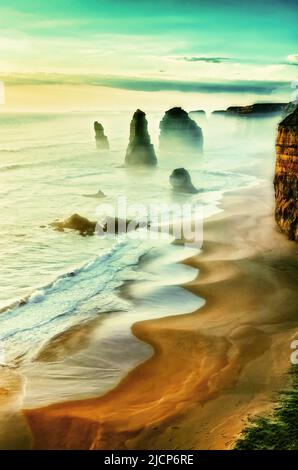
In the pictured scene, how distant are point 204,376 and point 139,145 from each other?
62958 millimetres

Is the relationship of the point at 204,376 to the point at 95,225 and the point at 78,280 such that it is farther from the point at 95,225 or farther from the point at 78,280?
the point at 95,225

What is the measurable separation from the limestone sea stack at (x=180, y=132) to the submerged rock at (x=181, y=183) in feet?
147

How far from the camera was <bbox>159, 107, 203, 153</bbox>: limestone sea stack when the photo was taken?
9062cm

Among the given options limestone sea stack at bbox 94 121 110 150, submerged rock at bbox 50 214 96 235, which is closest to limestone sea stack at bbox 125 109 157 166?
limestone sea stack at bbox 94 121 110 150

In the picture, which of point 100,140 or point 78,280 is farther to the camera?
point 100,140

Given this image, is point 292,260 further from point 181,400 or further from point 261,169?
point 261,169

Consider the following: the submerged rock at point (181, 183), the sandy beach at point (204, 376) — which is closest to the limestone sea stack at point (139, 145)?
the submerged rock at point (181, 183)

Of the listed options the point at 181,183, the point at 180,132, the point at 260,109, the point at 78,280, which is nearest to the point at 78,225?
the point at 78,280

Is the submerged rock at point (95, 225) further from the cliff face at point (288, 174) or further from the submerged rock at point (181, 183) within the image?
the submerged rock at point (181, 183)

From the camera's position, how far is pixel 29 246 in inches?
1017

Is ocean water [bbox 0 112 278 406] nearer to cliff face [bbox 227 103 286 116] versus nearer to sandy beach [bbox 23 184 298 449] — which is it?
sandy beach [bbox 23 184 298 449]

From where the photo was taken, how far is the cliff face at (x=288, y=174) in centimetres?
2342

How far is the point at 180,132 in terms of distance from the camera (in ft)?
302

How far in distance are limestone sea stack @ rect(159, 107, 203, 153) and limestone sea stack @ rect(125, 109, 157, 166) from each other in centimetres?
1954
